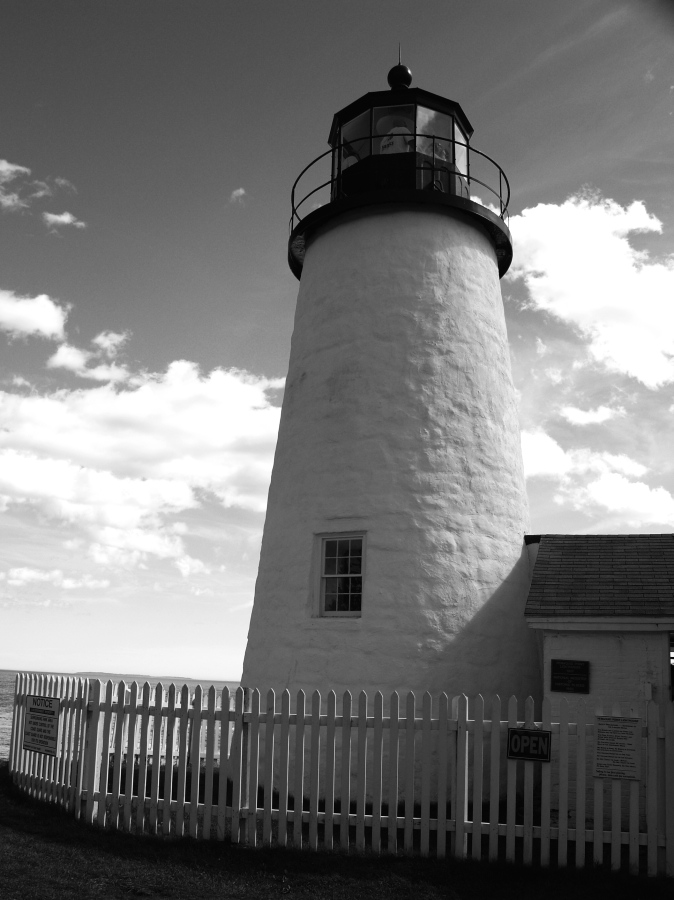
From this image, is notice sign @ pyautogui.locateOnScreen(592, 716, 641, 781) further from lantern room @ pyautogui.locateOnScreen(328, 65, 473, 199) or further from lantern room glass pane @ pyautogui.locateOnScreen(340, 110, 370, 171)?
lantern room glass pane @ pyautogui.locateOnScreen(340, 110, 370, 171)

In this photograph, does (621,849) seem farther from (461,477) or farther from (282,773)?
(461,477)

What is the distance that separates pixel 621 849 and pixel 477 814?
1.52 meters

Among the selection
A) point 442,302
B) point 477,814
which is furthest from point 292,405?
point 477,814

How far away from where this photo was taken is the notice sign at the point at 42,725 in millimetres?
9914

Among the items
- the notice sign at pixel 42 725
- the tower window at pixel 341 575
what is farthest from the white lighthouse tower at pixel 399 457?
the notice sign at pixel 42 725

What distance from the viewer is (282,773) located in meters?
7.98

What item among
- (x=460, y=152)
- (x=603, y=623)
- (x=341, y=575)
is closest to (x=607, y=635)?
(x=603, y=623)

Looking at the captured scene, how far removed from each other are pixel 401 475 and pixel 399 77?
6735mm

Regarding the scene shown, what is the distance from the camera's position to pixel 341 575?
1113cm

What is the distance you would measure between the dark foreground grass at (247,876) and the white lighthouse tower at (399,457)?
3017 millimetres

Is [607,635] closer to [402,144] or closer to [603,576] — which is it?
[603,576]

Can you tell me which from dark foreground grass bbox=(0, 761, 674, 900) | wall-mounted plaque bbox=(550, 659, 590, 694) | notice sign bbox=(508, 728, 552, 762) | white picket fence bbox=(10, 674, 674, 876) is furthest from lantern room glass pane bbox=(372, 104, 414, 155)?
dark foreground grass bbox=(0, 761, 674, 900)

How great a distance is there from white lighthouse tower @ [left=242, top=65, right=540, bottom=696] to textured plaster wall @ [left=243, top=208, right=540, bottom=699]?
21 millimetres

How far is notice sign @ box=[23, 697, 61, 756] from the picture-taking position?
991 cm
